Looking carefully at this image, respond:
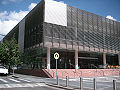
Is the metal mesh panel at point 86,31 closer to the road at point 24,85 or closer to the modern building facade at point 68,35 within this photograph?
the modern building facade at point 68,35

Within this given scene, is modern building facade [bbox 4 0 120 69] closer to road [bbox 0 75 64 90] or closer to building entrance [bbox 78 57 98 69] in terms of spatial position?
building entrance [bbox 78 57 98 69]

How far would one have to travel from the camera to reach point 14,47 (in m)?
32.2

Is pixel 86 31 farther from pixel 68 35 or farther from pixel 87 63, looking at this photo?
pixel 87 63

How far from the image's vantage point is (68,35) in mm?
31531

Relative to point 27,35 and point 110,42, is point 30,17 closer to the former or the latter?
point 27,35

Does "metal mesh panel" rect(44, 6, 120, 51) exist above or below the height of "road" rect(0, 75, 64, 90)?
above

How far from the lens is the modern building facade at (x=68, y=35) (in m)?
29.4

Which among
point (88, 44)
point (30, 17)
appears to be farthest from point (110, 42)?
point (30, 17)

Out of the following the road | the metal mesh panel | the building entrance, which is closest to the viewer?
the road

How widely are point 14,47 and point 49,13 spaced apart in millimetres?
10449

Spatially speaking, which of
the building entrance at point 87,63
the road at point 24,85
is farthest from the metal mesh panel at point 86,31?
the road at point 24,85

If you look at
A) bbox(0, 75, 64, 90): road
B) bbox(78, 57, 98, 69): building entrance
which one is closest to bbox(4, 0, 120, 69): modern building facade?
bbox(78, 57, 98, 69): building entrance

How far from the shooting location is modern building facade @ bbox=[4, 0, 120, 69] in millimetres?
29359

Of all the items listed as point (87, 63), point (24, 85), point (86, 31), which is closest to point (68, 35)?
point (86, 31)
